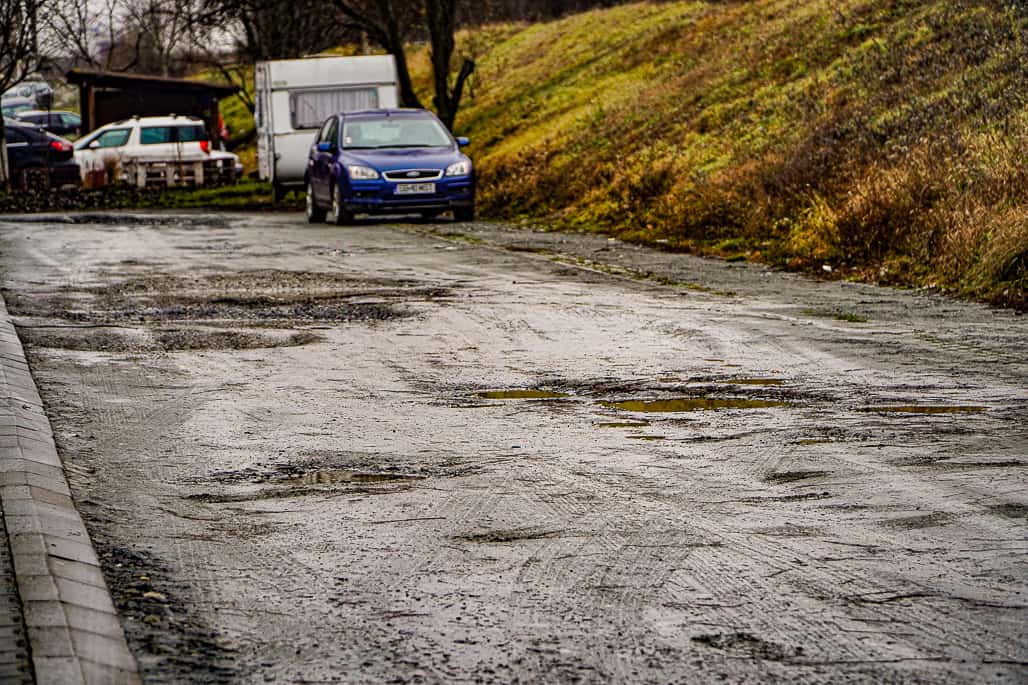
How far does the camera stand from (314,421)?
846 centimetres

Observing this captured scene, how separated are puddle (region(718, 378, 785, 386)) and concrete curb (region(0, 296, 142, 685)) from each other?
12.6 ft

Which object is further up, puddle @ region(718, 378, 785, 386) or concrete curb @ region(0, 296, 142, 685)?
concrete curb @ region(0, 296, 142, 685)

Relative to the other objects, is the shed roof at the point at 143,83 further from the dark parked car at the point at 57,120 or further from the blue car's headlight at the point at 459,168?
the blue car's headlight at the point at 459,168

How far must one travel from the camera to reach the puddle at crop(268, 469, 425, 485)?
6.98m

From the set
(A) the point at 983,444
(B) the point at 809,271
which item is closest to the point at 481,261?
(B) the point at 809,271

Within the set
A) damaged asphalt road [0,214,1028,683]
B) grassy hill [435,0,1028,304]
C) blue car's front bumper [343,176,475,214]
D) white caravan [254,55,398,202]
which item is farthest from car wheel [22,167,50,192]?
damaged asphalt road [0,214,1028,683]

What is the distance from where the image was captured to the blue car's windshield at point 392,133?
26844 mm

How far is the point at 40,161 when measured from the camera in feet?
137

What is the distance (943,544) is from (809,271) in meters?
12.0

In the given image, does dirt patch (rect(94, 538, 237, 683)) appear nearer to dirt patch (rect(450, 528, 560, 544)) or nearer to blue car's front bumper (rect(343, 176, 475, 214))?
dirt patch (rect(450, 528, 560, 544))

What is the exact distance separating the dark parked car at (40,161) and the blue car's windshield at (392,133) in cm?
1655

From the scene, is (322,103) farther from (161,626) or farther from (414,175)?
(161,626)

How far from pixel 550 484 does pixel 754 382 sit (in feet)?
9.79

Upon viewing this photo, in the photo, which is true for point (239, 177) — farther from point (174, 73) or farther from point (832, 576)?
point (174, 73)
